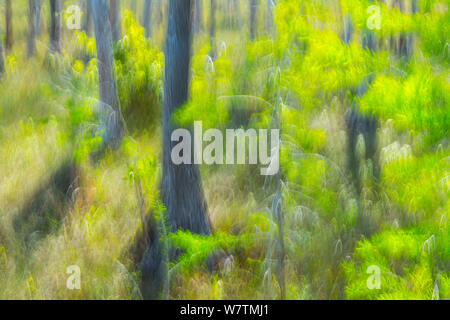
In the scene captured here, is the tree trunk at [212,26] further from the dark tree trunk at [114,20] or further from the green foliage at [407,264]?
the green foliage at [407,264]

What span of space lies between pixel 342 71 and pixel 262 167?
1.13 metres

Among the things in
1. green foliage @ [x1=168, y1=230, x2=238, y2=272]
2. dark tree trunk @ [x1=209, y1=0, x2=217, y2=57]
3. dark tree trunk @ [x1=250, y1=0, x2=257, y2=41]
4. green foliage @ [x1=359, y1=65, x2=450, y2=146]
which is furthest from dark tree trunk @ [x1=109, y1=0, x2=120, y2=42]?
green foliage @ [x1=359, y1=65, x2=450, y2=146]

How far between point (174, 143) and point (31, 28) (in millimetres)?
2938

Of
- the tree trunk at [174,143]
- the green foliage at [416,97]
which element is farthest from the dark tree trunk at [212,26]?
the green foliage at [416,97]

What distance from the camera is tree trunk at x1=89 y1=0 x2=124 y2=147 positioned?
451cm

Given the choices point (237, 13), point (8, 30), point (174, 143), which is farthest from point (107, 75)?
point (8, 30)

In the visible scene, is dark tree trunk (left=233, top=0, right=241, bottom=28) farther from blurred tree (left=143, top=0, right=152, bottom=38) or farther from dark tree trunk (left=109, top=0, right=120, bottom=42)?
dark tree trunk (left=109, top=0, right=120, bottom=42)

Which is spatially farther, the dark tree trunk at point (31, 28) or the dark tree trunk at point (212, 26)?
the dark tree trunk at point (31, 28)

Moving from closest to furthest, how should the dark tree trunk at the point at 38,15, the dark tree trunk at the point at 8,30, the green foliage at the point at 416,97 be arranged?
the green foliage at the point at 416,97 → the dark tree trunk at the point at 8,30 → the dark tree trunk at the point at 38,15

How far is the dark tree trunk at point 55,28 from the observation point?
5.46 metres

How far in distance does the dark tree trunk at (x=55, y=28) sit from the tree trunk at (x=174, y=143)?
171 centimetres

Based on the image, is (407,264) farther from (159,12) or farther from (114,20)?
(114,20)

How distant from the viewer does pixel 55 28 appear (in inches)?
239

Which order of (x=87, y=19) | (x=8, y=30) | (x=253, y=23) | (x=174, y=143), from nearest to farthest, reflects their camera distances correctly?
(x=174, y=143) → (x=253, y=23) → (x=87, y=19) → (x=8, y=30)
